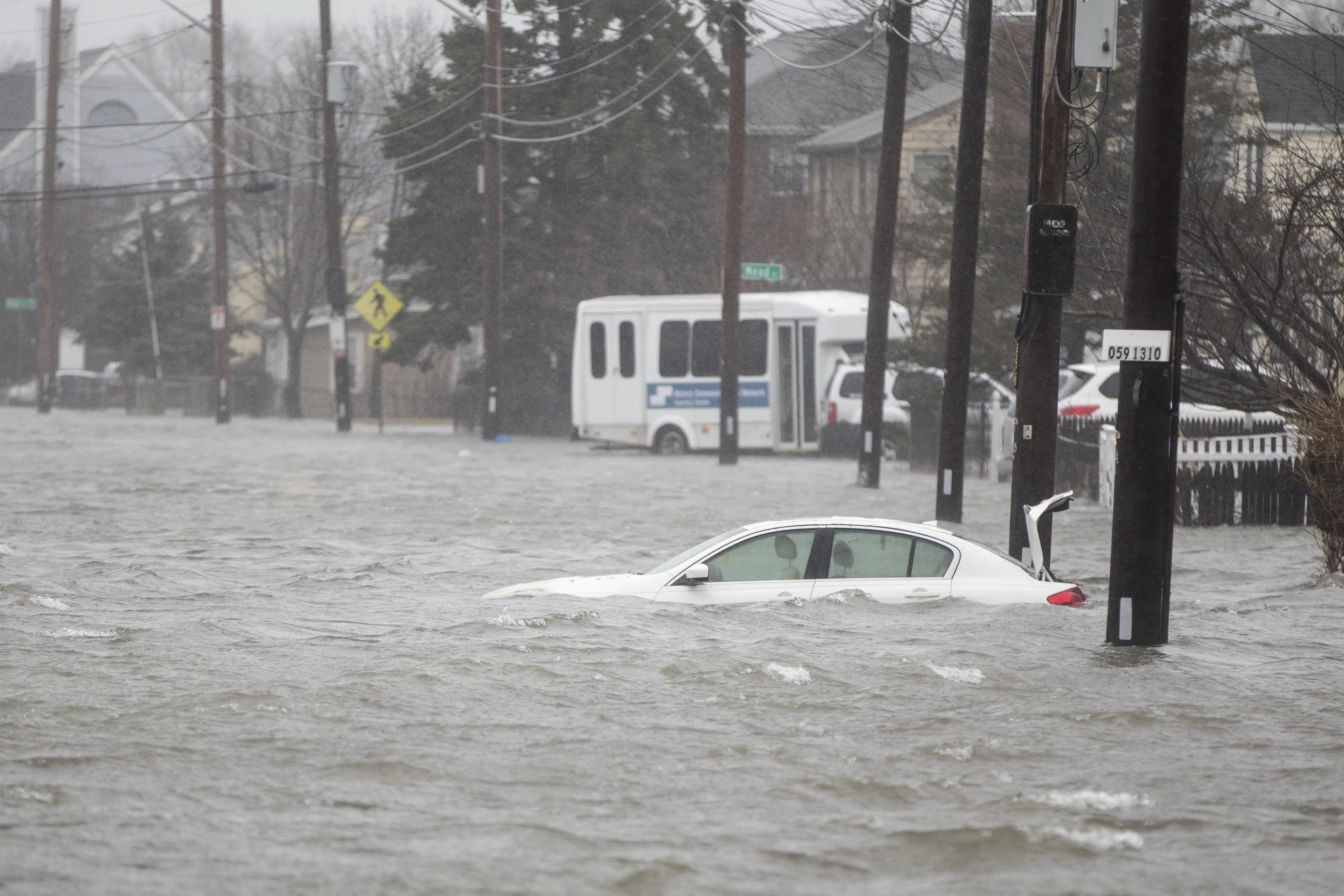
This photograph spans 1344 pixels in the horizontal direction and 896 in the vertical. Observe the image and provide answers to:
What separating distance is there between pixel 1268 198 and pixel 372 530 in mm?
10433

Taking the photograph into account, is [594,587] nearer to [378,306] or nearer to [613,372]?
[613,372]

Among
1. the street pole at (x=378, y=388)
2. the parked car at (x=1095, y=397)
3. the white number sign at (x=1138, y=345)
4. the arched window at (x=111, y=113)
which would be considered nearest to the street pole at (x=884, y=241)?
the parked car at (x=1095, y=397)

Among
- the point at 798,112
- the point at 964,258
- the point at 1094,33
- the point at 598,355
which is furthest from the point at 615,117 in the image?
the point at 1094,33

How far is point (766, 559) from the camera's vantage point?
1112 cm

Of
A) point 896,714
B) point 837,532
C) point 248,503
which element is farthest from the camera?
point 248,503

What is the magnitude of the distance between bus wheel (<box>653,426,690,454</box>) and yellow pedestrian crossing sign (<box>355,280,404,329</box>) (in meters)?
7.77

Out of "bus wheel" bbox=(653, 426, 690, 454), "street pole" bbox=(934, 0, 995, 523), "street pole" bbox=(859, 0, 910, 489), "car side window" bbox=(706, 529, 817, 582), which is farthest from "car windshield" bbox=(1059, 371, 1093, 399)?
"car side window" bbox=(706, 529, 817, 582)

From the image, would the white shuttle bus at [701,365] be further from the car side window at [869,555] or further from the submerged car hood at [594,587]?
the car side window at [869,555]

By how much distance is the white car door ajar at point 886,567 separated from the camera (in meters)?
11.0

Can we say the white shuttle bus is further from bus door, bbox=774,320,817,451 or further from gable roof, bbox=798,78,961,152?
gable roof, bbox=798,78,961,152

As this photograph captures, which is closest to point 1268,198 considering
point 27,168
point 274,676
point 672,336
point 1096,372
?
point 1096,372

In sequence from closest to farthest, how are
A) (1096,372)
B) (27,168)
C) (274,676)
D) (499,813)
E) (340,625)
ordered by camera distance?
1. (499,813)
2. (274,676)
3. (340,625)
4. (1096,372)
5. (27,168)

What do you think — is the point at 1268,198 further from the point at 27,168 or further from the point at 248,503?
the point at 27,168

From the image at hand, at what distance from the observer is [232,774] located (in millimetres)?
7688
